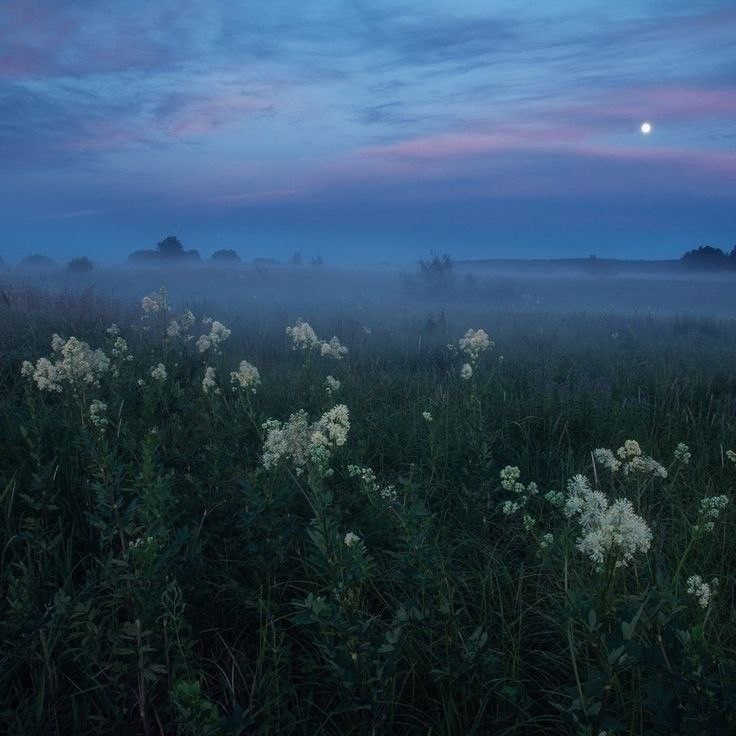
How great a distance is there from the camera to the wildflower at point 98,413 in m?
3.85

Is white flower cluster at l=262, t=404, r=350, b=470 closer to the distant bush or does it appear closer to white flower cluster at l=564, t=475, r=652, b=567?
white flower cluster at l=564, t=475, r=652, b=567

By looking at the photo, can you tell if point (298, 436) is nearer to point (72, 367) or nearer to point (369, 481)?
point (369, 481)

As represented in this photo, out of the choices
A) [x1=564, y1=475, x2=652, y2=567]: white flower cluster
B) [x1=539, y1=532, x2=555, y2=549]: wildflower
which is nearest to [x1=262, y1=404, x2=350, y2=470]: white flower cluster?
[x1=539, y1=532, x2=555, y2=549]: wildflower

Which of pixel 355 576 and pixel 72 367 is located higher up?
pixel 72 367

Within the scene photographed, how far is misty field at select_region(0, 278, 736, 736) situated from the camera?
1.96 metres

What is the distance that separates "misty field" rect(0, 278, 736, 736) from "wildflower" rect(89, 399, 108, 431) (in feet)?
0.29

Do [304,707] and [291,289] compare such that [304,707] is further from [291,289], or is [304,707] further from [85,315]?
[291,289]

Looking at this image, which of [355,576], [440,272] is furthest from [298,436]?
[440,272]

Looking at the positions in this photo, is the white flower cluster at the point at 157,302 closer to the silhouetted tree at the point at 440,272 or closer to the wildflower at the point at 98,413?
the wildflower at the point at 98,413

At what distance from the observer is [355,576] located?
2197mm

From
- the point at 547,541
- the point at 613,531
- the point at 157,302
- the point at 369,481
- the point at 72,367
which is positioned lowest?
the point at 547,541

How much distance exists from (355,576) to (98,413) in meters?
2.91

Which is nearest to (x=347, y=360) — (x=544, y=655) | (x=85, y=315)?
(x=85, y=315)

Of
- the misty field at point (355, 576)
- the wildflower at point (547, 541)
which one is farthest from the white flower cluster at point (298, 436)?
the wildflower at point (547, 541)
